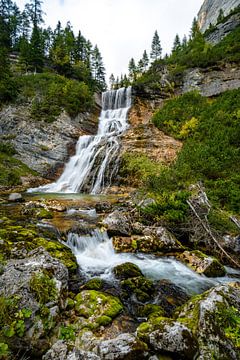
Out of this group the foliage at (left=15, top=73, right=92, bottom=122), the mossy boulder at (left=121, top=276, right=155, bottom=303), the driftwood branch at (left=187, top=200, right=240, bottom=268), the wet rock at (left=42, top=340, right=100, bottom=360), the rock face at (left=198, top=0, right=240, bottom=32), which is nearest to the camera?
the wet rock at (left=42, top=340, right=100, bottom=360)

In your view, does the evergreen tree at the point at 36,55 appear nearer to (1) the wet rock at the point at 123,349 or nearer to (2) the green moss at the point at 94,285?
(2) the green moss at the point at 94,285

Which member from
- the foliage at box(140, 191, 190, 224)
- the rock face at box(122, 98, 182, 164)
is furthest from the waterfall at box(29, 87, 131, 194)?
the foliage at box(140, 191, 190, 224)

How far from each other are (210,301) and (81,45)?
54.1 meters

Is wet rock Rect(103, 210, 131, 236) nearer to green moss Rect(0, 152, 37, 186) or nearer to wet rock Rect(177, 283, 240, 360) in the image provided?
wet rock Rect(177, 283, 240, 360)

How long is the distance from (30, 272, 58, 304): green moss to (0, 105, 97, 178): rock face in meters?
16.5

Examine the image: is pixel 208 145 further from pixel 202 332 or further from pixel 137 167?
pixel 202 332

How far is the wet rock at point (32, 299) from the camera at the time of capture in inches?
124

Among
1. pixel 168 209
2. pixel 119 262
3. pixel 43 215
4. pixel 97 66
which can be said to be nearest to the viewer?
pixel 119 262

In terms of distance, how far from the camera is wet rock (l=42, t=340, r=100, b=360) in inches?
111

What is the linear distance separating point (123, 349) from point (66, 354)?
2.39ft

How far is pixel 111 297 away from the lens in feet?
15.3

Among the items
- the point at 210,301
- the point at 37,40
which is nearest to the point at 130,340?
the point at 210,301

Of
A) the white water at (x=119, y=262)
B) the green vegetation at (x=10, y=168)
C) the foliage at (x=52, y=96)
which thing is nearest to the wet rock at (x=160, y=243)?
the white water at (x=119, y=262)

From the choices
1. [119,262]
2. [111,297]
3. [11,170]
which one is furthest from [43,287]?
[11,170]
